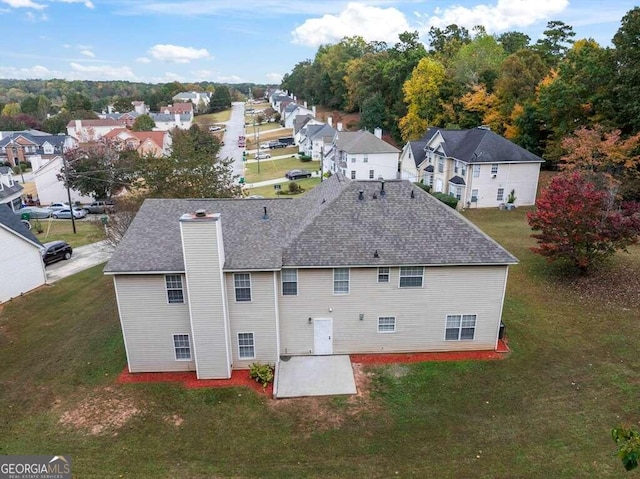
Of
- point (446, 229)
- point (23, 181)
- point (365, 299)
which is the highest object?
point (446, 229)

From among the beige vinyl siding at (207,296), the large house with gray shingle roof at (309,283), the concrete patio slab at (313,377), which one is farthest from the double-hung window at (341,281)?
the beige vinyl siding at (207,296)

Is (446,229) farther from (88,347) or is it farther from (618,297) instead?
(88,347)

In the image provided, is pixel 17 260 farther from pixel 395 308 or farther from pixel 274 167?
pixel 274 167

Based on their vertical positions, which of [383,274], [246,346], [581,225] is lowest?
[246,346]

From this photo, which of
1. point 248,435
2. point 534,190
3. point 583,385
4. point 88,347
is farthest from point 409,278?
point 534,190

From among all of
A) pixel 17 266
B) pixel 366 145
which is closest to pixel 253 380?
pixel 17 266

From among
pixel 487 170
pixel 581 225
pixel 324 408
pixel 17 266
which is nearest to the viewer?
pixel 324 408

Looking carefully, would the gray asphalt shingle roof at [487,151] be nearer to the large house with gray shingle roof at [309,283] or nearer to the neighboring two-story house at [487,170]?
the neighboring two-story house at [487,170]
